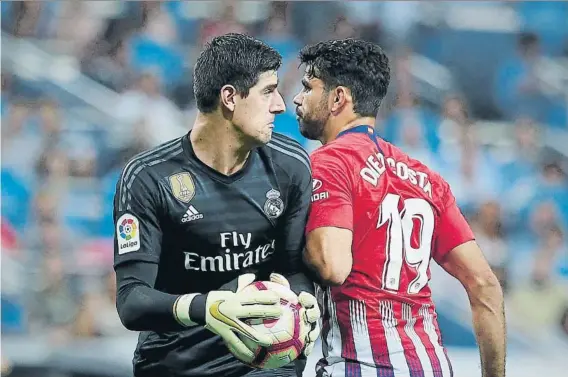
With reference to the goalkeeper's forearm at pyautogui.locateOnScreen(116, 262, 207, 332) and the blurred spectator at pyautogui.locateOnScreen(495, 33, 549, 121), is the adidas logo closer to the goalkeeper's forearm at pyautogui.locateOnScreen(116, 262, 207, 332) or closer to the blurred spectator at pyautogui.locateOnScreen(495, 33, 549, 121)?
the goalkeeper's forearm at pyautogui.locateOnScreen(116, 262, 207, 332)

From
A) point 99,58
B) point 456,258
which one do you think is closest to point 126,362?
point 99,58

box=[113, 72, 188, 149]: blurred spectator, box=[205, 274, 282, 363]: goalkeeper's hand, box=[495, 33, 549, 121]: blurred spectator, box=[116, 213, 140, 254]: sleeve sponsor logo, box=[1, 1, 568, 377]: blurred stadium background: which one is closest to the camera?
box=[205, 274, 282, 363]: goalkeeper's hand

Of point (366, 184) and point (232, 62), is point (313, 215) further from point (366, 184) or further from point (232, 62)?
point (232, 62)

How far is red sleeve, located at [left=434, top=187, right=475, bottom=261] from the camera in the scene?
13.7ft

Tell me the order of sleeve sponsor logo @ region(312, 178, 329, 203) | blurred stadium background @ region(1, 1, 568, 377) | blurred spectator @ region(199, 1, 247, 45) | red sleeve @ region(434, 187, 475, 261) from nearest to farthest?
1. sleeve sponsor logo @ region(312, 178, 329, 203)
2. red sleeve @ region(434, 187, 475, 261)
3. blurred stadium background @ region(1, 1, 568, 377)
4. blurred spectator @ region(199, 1, 247, 45)

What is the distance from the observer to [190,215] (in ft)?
11.9

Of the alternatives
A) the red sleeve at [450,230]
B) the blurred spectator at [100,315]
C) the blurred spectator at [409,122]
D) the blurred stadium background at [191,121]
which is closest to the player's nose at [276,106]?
the red sleeve at [450,230]

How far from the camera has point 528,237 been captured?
342 inches

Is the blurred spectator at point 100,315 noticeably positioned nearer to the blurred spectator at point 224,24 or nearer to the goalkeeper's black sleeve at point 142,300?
the blurred spectator at point 224,24

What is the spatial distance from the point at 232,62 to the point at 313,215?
706 millimetres

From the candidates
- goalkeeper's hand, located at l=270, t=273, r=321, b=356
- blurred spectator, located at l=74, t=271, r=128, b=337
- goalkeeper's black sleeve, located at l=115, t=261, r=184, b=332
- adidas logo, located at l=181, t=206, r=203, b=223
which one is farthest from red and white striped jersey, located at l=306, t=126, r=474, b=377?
blurred spectator, located at l=74, t=271, r=128, b=337

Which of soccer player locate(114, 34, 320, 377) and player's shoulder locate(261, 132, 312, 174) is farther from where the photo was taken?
player's shoulder locate(261, 132, 312, 174)

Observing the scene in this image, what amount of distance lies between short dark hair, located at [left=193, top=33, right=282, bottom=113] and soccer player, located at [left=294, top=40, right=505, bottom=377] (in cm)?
53

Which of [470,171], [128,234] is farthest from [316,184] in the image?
[470,171]
